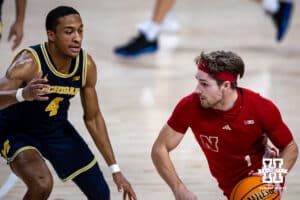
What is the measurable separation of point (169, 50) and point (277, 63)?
1.33 meters

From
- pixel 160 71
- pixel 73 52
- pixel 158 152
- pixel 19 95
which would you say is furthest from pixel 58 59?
pixel 160 71

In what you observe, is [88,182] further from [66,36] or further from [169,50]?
[169,50]

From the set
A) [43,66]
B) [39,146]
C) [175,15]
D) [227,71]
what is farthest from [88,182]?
[175,15]

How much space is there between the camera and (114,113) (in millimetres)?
7023

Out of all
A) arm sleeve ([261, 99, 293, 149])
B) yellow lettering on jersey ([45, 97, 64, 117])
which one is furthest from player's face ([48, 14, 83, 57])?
arm sleeve ([261, 99, 293, 149])

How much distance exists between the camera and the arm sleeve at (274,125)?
418cm

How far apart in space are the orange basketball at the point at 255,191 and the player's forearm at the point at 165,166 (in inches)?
14.0

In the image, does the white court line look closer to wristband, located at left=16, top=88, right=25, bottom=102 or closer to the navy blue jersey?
the navy blue jersey

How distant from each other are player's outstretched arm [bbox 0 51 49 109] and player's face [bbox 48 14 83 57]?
0.18 m

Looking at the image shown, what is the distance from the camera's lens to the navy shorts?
180 inches

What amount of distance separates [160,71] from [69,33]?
13.8ft

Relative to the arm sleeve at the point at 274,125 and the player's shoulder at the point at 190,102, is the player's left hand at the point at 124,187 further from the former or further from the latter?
the arm sleeve at the point at 274,125

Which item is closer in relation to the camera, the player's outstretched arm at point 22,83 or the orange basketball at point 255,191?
the player's outstretched arm at point 22,83
